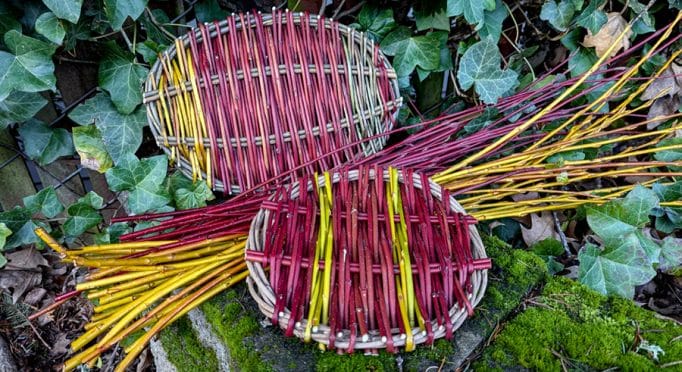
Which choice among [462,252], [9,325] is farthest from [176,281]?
[9,325]

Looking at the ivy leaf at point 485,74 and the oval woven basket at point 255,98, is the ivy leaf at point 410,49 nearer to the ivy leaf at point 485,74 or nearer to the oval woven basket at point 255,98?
the ivy leaf at point 485,74

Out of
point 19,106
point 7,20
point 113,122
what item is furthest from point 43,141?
point 7,20

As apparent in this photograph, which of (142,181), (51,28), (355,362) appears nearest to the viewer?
(355,362)

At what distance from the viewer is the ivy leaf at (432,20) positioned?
54.4 inches

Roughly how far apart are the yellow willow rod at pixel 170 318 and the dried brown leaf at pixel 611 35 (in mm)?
1268

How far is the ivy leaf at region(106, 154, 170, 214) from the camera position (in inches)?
44.6

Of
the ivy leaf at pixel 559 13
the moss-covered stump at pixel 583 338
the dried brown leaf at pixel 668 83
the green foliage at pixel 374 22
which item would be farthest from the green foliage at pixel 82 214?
the dried brown leaf at pixel 668 83

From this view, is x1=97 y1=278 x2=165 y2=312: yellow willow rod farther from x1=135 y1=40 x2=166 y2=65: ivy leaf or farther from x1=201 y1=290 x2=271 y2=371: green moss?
x1=135 y1=40 x2=166 y2=65: ivy leaf

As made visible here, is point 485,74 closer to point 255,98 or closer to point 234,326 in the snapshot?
point 255,98

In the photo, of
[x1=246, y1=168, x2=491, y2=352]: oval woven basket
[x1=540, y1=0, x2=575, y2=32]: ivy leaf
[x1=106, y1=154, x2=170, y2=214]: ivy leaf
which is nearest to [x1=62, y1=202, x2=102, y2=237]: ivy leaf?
[x1=106, y1=154, x2=170, y2=214]: ivy leaf

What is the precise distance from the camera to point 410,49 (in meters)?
1.42

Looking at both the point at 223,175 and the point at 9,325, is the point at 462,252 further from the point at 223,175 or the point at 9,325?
the point at 9,325

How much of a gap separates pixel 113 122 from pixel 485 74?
106cm

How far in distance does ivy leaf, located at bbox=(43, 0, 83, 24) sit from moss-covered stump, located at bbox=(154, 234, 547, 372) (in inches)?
27.4
